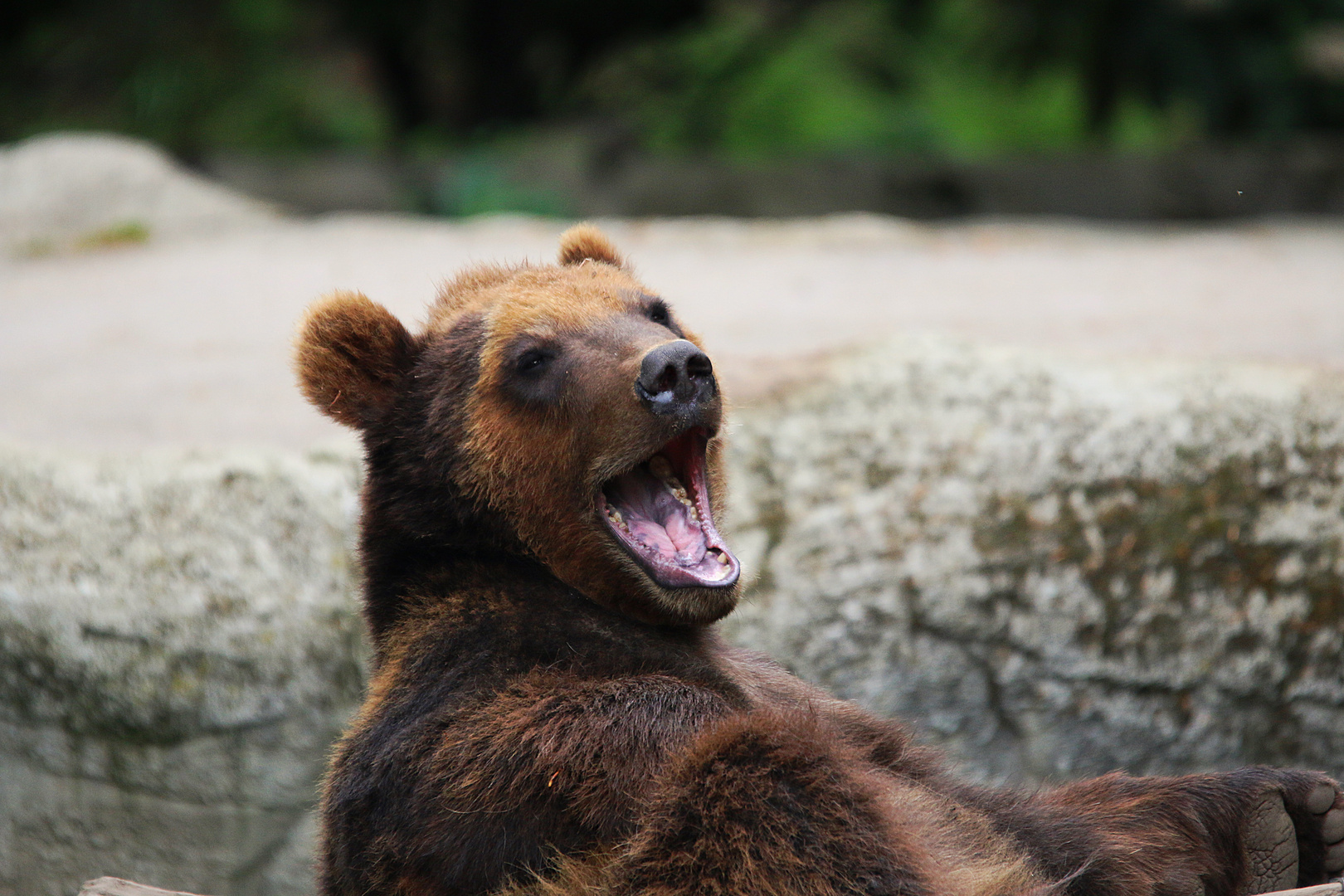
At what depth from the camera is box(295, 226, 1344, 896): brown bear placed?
9.21 feet

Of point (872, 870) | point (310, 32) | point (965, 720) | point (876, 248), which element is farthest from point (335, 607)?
point (310, 32)

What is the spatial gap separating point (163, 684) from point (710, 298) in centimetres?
449

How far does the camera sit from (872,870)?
2725 mm

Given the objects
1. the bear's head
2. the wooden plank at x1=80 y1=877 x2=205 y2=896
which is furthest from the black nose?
the wooden plank at x1=80 y1=877 x2=205 y2=896

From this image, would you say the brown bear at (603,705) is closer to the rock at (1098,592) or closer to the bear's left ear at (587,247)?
the bear's left ear at (587,247)

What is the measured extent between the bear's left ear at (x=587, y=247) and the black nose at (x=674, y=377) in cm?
102

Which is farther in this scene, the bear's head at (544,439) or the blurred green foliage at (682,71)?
the blurred green foliage at (682,71)

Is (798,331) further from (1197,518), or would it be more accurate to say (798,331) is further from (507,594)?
(507,594)

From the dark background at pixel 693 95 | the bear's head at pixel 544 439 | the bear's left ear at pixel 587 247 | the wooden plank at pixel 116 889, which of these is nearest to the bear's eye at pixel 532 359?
the bear's head at pixel 544 439

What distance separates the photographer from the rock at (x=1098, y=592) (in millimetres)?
4898

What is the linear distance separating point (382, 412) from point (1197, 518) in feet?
10.1

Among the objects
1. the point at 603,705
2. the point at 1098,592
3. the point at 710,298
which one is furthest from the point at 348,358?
the point at 710,298

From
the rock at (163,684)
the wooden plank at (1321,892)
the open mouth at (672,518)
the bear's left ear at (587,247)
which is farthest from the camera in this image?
the rock at (163,684)

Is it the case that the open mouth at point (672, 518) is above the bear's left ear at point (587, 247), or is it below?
below
